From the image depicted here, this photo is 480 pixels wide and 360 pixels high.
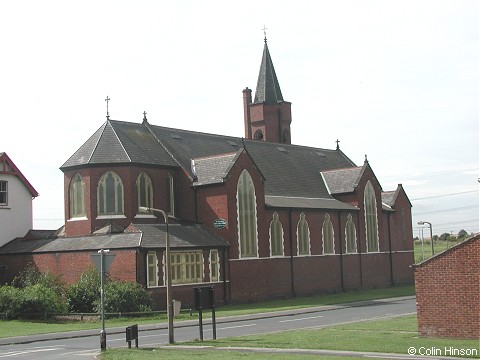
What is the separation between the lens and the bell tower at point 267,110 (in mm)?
76062

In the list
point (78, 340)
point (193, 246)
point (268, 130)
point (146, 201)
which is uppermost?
point (268, 130)

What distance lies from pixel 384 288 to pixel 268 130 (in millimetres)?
19657

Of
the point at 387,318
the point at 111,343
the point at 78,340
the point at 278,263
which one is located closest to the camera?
the point at 111,343

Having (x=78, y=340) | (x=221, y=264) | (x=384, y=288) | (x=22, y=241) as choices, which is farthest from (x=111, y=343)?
(x=384, y=288)

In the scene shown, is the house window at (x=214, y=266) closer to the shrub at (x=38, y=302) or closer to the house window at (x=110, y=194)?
the house window at (x=110, y=194)

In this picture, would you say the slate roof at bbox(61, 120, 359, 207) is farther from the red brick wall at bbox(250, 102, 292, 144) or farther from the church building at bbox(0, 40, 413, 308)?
the red brick wall at bbox(250, 102, 292, 144)

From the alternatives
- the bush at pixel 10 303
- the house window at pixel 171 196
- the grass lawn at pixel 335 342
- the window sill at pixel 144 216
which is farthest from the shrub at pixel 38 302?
the grass lawn at pixel 335 342

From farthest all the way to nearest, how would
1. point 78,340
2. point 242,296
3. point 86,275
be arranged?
point 242,296 < point 86,275 < point 78,340

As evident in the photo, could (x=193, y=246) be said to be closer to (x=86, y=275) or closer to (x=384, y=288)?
(x=86, y=275)

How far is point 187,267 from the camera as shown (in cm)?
4684

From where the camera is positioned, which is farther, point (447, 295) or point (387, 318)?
point (387, 318)

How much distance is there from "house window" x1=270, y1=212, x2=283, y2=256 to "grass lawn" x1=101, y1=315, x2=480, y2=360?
78.6ft

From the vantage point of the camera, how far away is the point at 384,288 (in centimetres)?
6619

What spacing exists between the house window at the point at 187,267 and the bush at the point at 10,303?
29.5ft
